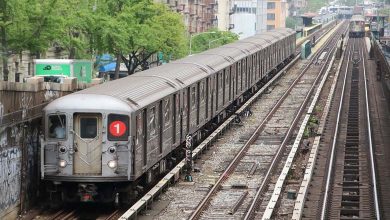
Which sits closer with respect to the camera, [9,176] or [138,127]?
[9,176]

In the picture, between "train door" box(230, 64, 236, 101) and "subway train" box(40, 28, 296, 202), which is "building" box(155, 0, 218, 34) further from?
"subway train" box(40, 28, 296, 202)

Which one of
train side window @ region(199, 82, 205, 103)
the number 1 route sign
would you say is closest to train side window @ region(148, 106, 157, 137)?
the number 1 route sign

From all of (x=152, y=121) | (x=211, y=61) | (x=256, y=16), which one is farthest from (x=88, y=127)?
(x=256, y=16)

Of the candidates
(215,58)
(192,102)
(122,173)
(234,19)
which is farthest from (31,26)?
(234,19)

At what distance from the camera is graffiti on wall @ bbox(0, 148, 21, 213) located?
65.9 ft

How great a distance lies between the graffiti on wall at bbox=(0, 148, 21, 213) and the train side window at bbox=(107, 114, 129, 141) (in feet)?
7.45

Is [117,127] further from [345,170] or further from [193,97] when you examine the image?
[345,170]

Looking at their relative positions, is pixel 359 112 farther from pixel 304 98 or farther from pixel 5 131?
pixel 5 131

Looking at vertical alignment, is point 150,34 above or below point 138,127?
above

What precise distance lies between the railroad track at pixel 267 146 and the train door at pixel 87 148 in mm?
2649

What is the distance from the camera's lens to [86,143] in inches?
830

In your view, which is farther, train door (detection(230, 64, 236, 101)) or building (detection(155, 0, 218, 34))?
building (detection(155, 0, 218, 34))

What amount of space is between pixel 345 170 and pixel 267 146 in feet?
16.9

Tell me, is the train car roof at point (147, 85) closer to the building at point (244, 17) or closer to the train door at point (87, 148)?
the train door at point (87, 148)
